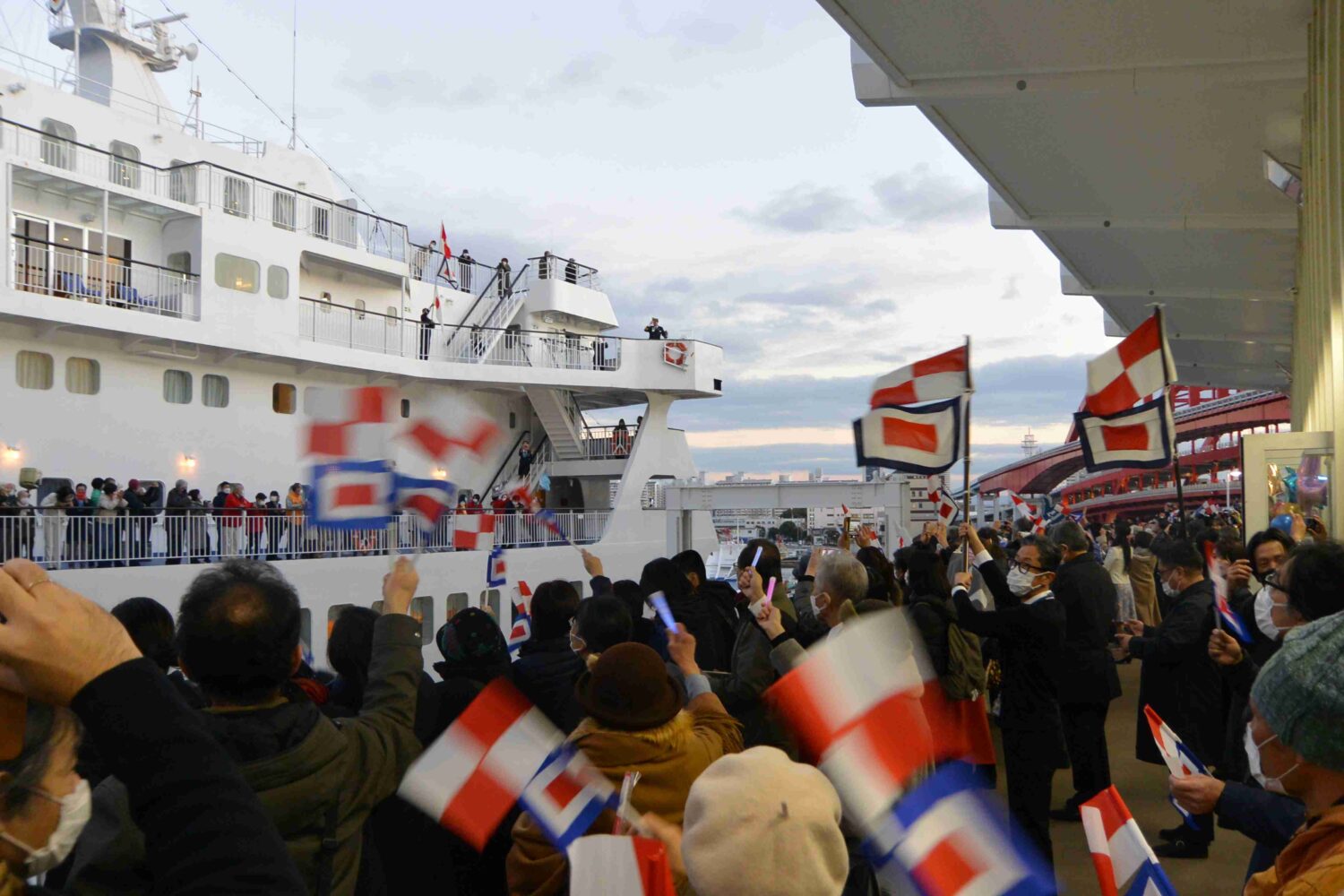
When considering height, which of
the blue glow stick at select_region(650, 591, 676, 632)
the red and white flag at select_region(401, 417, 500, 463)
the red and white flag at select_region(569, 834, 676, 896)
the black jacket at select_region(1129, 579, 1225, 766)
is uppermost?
the red and white flag at select_region(401, 417, 500, 463)

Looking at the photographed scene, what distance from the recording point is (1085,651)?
22.2ft

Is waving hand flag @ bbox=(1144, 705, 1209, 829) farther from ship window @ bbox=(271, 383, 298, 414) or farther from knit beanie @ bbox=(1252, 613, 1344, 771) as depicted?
ship window @ bbox=(271, 383, 298, 414)

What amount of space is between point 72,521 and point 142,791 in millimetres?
15909

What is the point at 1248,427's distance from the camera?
145 feet

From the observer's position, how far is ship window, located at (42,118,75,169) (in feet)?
58.1

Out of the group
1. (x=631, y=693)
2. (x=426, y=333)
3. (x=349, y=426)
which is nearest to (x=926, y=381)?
(x=349, y=426)

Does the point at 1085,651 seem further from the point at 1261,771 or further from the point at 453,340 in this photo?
the point at 453,340

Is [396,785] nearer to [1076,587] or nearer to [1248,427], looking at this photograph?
[1076,587]

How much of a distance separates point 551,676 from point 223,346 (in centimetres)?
1606

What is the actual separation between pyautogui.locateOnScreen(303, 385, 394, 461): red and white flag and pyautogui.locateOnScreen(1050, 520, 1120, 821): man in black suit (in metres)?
4.20

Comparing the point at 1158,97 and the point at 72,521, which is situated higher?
the point at 1158,97

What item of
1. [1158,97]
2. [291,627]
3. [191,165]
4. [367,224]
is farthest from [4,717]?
[367,224]

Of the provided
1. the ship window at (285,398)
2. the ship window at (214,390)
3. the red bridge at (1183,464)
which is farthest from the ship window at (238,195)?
the red bridge at (1183,464)

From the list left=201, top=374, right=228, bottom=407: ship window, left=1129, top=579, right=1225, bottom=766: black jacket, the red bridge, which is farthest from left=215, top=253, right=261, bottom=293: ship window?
the red bridge
